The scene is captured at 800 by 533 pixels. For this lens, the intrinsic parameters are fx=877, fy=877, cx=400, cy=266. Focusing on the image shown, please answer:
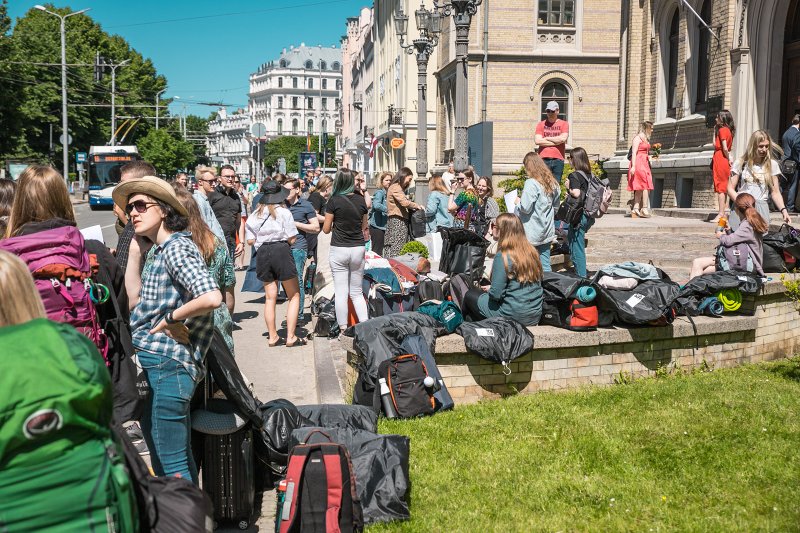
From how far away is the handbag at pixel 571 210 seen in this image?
36.1 feet

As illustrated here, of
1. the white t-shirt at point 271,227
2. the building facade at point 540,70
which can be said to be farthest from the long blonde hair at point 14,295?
the building facade at point 540,70

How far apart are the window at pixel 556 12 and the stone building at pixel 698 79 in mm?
13325

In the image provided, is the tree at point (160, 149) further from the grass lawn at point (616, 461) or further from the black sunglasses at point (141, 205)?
the black sunglasses at point (141, 205)

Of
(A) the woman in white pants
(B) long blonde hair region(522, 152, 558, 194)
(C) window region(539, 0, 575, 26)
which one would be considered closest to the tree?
(C) window region(539, 0, 575, 26)

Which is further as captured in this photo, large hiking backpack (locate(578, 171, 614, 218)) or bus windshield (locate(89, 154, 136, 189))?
bus windshield (locate(89, 154, 136, 189))

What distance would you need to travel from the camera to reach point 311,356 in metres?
9.91

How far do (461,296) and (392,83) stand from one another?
5585cm

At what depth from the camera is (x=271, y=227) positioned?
406 inches

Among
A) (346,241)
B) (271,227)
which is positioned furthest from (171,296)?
(271,227)

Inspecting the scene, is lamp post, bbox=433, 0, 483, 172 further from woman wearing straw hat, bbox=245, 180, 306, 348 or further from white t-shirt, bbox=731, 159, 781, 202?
woman wearing straw hat, bbox=245, 180, 306, 348

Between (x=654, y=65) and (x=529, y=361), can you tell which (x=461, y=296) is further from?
(x=654, y=65)

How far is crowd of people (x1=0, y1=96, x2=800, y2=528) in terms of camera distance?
4.39m

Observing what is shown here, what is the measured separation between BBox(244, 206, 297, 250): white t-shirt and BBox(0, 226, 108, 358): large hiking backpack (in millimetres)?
5861

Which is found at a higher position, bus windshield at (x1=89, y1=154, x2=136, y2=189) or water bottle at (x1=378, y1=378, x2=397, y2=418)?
bus windshield at (x1=89, y1=154, x2=136, y2=189)
